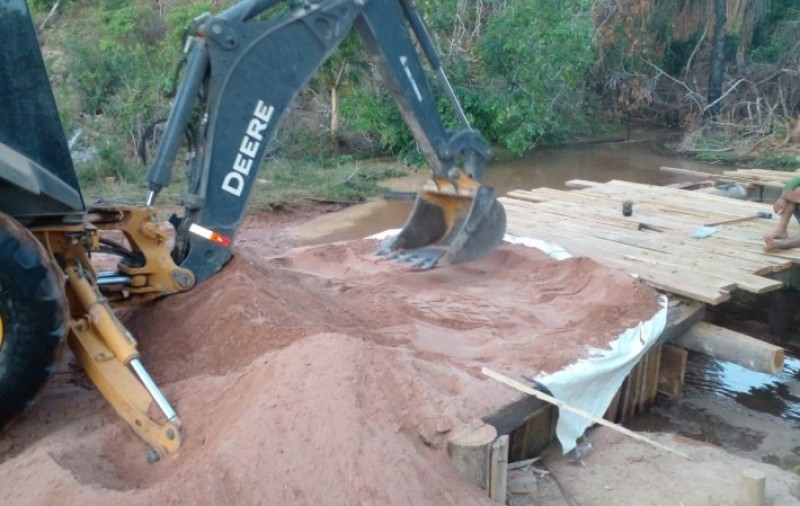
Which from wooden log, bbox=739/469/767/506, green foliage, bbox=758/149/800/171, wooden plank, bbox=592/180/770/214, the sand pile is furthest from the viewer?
green foliage, bbox=758/149/800/171

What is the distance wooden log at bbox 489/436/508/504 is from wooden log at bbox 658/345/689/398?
2.83 m

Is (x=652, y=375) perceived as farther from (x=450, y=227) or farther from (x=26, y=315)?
(x=26, y=315)

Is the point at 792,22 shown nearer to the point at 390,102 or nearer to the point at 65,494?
the point at 390,102

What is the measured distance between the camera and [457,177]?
621 cm

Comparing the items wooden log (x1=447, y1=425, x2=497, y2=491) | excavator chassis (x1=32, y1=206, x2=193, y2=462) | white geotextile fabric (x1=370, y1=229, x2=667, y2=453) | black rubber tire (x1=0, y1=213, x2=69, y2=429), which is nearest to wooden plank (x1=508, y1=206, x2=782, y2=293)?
white geotextile fabric (x1=370, y1=229, x2=667, y2=453)

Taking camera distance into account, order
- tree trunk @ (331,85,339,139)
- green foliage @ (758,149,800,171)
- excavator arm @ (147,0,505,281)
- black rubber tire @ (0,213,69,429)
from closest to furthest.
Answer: black rubber tire @ (0,213,69,429), excavator arm @ (147,0,505,281), tree trunk @ (331,85,339,139), green foliage @ (758,149,800,171)

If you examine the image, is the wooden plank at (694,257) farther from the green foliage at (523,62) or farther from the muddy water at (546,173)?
the green foliage at (523,62)

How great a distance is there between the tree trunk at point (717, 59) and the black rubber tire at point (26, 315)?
16.0m

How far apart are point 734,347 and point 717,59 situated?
1284 centimetres

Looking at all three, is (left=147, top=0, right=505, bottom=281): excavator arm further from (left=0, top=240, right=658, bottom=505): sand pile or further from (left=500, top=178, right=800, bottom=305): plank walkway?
(left=500, top=178, right=800, bottom=305): plank walkway

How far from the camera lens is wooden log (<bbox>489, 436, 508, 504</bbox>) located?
3.77 m

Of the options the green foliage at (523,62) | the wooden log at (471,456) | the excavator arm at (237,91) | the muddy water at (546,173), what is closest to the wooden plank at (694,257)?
the excavator arm at (237,91)

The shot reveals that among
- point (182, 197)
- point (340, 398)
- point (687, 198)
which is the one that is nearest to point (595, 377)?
point (340, 398)

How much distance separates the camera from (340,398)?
3.60 metres
